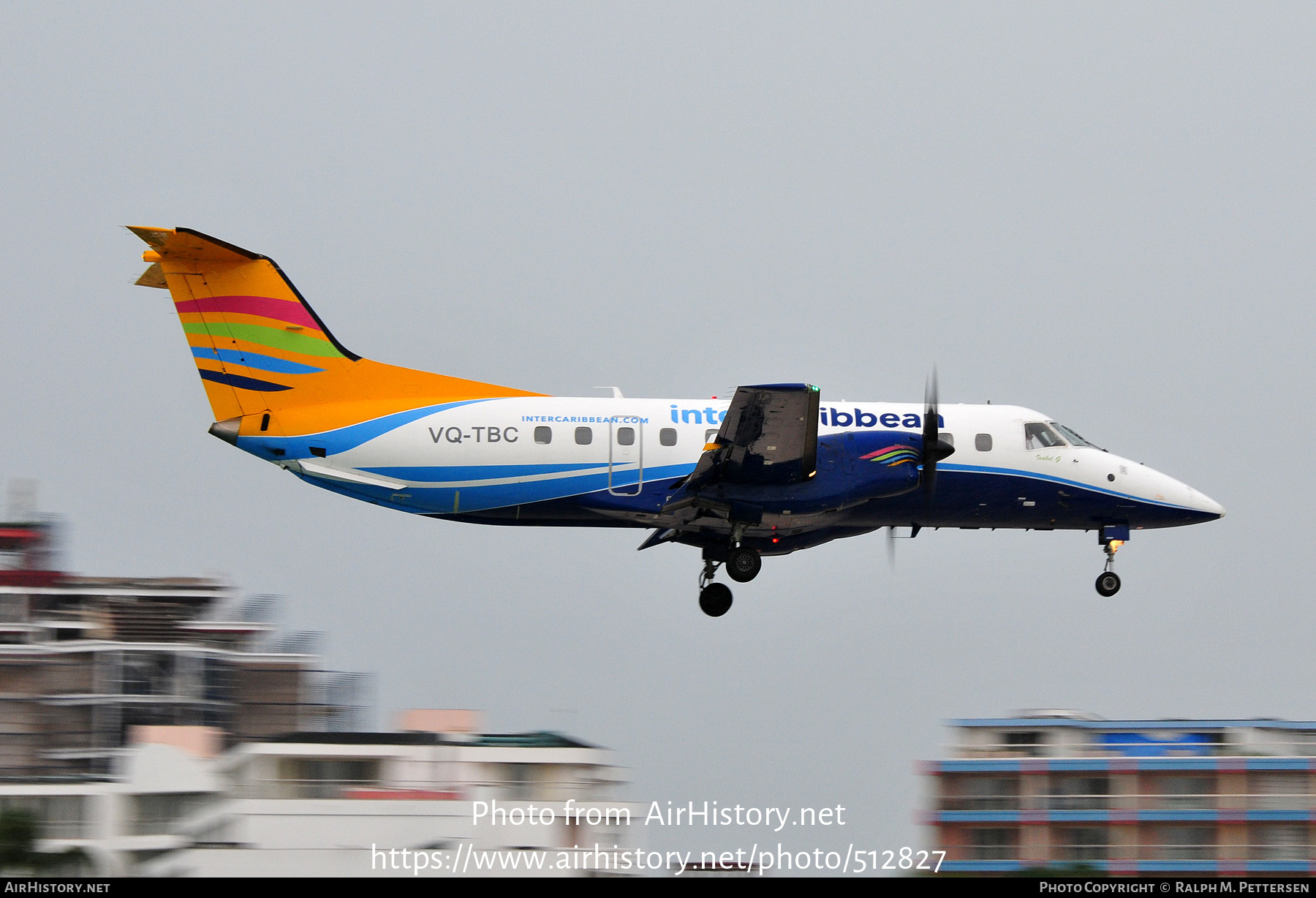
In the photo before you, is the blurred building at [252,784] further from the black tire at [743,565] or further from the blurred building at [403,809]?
the black tire at [743,565]

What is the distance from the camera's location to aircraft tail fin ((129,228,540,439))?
69.2 ft

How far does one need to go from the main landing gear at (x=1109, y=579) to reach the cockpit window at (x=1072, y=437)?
1662 millimetres

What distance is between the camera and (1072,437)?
23.7m

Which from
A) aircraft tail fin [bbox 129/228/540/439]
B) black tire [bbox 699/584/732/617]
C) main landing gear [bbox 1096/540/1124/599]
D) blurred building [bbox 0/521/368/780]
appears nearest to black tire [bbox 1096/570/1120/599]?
main landing gear [bbox 1096/540/1124/599]

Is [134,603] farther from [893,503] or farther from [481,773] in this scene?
[893,503]

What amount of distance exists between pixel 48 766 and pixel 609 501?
24159 millimetres

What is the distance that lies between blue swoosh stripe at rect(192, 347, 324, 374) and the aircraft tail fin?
0.01 m

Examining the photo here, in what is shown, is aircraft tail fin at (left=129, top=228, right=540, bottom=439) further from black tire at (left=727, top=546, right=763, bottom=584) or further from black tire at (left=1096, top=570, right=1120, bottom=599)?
black tire at (left=1096, top=570, right=1120, bottom=599)

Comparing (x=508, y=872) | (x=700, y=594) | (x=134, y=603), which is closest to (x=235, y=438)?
(x=700, y=594)

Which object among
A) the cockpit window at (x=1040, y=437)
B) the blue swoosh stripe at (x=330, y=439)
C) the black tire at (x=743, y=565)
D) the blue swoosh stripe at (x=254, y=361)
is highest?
the blue swoosh stripe at (x=254, y=361)

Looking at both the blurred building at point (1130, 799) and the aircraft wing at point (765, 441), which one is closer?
the aircraft wing at point (765, 441)

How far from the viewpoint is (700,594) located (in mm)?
23141

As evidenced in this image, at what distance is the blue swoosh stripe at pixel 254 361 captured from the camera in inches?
834

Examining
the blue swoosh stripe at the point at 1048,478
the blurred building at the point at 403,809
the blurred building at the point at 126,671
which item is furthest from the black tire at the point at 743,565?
the blurred building at the point at 126,671
